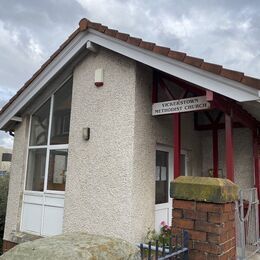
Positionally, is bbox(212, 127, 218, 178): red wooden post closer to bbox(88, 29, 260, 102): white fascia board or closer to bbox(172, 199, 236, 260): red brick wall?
bbox(88, 29, 260, 102): white fascia board

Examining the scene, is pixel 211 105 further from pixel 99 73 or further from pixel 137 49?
pixel 99 73

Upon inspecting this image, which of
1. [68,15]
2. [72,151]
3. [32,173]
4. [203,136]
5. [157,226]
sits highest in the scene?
[68,15]

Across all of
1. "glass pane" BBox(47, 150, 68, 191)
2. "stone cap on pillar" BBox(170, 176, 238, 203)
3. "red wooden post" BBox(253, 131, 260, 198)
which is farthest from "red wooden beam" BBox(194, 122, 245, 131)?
"stone cap on pillar" BBox(170, 176, 238, 203)

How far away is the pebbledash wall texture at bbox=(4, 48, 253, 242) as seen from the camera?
5.61 meters

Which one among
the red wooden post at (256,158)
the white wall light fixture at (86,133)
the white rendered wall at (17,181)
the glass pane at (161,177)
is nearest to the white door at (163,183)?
the glass pane at (161,177)

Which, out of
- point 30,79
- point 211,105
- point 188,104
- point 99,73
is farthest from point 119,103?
point 30,79

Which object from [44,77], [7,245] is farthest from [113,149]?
[7,245]

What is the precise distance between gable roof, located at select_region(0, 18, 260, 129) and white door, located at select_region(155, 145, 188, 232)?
2.19 m

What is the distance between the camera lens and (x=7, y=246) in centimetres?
759

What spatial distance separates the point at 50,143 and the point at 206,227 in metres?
5.28

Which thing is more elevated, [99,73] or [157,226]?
[99,73]

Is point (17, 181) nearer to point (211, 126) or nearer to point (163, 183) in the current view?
point (163, 183)

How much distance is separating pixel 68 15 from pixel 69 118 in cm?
299

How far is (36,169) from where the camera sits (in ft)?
25.3
